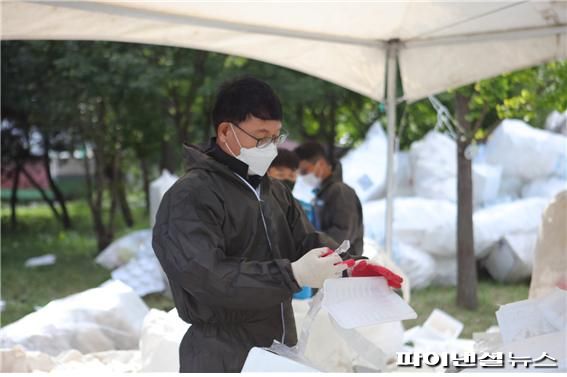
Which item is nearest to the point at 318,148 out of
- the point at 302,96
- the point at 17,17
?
the point at 17,17

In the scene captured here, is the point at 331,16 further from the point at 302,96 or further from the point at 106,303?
the point at 302,96

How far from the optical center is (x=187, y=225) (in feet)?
7.04

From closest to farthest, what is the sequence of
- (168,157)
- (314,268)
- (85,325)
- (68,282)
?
1. (314,268)
2. (85,325)
3. (68,282)
4. (168,157)

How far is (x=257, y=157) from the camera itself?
239 centimetres

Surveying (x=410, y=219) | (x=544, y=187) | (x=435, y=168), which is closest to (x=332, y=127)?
(x=435, y=168)

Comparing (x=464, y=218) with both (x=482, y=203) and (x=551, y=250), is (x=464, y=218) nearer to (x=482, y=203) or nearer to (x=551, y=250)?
(x=482, y=203)

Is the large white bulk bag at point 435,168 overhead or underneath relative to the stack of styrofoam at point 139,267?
overhead

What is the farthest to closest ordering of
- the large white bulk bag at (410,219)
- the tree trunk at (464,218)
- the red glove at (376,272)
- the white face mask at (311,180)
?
the large white bulk bag at (410,219) → the tree trunk at (464,218) → the white face mask at (311,180) → the red glove at (376,272)

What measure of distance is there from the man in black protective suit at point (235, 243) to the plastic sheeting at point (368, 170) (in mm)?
6588

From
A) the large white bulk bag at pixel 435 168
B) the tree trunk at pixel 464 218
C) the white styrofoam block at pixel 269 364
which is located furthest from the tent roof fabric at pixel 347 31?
the large white bulk bag at pixel 435 168

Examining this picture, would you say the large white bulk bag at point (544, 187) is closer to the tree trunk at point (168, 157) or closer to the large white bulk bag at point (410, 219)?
the large white bulk bag at point (410, 219)

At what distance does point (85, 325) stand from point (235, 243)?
2.94 metres

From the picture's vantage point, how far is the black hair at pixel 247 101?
92.6 inches

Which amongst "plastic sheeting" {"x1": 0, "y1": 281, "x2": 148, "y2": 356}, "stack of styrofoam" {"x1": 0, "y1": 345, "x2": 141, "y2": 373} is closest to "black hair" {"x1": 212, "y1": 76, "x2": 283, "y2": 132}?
"stack of styrofoam" {"x1": 0, "y1": 345, "x2": 141, "y2": 373}
